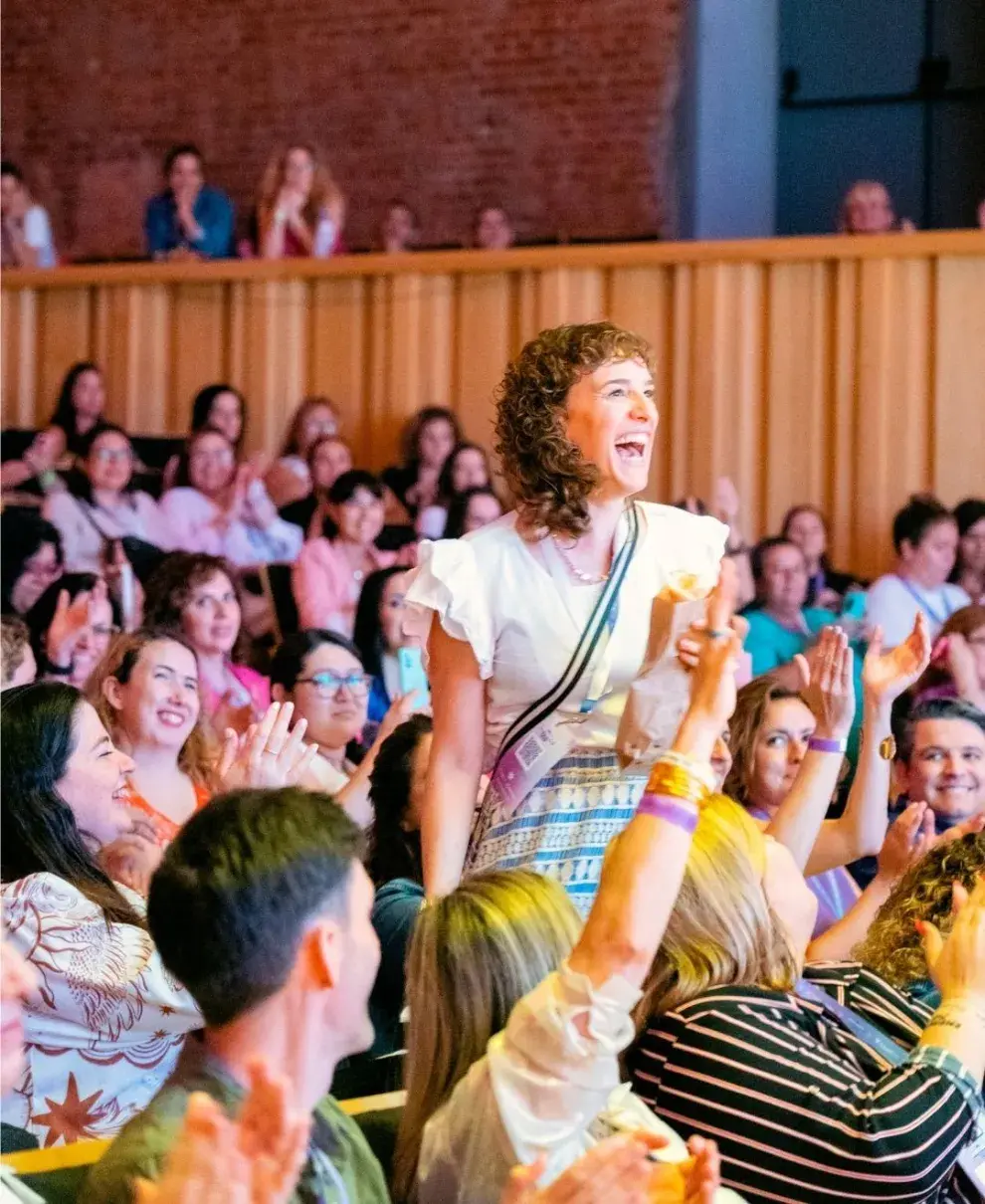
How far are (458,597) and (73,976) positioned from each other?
2.11ft

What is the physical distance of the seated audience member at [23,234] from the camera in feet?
24.5

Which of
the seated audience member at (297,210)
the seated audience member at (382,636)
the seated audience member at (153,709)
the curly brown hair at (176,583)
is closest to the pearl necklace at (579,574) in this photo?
the seated audience member at (153,709)

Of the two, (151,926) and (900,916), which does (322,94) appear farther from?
(151,926)

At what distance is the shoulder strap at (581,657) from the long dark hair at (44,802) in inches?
21.4

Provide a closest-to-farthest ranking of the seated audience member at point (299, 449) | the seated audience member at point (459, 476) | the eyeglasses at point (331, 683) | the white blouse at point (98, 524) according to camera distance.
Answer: the eyeglasses at point (331, 683)
the white blouse at point (98, 524)
the seated audience member at point (459, 476)
the seated audience member at point (299, 449)

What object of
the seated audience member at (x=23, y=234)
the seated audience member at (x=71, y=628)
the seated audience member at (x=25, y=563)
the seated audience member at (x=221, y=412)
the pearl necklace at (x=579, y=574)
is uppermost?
the seated audience member at (x=23, y=234)

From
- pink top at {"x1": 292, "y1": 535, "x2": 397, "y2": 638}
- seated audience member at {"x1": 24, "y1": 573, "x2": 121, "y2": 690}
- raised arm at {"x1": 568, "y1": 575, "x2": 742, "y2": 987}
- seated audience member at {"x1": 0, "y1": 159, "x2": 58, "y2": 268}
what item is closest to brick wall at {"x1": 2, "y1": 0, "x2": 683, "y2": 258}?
seated audience member at {"x1": 0, "y1": 159, "x2": 58, "y2": 268}

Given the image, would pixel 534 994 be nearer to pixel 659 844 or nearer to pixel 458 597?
pixel 659 844

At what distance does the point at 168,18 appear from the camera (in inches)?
328

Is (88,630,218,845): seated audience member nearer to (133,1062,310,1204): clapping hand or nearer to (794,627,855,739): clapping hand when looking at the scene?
(794,627,855,739): clapping hand

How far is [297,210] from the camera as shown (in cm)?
732

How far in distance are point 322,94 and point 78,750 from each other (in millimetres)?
6184

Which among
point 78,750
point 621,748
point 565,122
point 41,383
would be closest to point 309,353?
point 41,383

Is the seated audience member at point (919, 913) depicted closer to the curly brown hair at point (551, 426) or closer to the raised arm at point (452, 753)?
the raised arm at point (452, 753)
